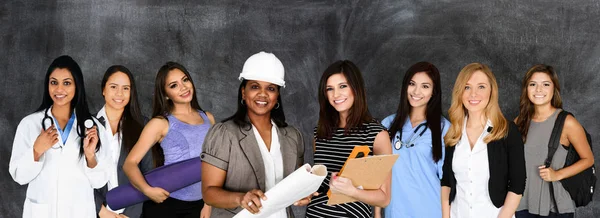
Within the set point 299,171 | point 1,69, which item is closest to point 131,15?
point 1,69

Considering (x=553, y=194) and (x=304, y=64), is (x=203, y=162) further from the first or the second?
(x=304, y=64)

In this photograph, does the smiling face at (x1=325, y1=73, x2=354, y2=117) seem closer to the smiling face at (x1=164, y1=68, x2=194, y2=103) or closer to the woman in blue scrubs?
the woman in blue scrubs

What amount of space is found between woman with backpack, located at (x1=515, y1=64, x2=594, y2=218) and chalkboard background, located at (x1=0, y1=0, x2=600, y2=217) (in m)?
1.28

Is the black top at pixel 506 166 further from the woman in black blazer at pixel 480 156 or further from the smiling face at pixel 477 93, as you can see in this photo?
the smiling face at pixel 477 93

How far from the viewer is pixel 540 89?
A: 536cm

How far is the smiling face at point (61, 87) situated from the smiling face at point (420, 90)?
93.2 inches

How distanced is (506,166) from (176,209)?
2127 mm

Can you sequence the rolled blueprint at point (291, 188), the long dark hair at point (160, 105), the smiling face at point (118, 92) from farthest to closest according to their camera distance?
the smiling face at point (118, 92) → the long dark hair at point (160, 105) → the rolled blueprint at point (291, 188)

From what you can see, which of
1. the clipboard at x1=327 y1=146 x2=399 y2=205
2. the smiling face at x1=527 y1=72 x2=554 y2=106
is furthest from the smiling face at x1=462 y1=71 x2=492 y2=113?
the clipboard at x1=327 y1=146 x2=399 y2=205

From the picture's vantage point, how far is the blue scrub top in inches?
187

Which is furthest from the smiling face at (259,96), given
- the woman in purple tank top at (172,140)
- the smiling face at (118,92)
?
the smiling face at (118,92)

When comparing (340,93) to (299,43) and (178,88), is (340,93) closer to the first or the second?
(178,88)

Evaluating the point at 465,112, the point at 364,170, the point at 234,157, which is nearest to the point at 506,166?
the point at 465,112

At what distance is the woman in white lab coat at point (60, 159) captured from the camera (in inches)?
206
